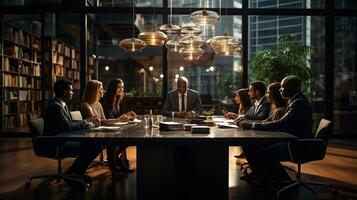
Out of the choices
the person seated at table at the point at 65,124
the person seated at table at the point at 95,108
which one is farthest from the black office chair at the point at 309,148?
the person seated at table at the point at 65,124

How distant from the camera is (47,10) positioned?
7844 millimetres

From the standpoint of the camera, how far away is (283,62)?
748 cm

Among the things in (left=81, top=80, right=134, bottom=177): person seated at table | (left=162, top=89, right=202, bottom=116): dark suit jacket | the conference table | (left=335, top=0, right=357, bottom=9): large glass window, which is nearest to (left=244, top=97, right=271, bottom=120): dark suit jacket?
the conference table

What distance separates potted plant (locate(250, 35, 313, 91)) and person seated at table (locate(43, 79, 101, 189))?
4.47m

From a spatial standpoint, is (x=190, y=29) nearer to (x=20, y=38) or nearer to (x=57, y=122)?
(x=57, y=122)

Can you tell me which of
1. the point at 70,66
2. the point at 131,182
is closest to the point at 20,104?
the point at 70,66

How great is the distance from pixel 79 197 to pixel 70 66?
9104 millimetres

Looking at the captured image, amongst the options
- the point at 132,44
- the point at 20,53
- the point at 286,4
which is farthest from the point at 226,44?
the point at 20,53

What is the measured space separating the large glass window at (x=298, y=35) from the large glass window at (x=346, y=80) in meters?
0.45

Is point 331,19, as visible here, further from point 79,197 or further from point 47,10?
point 79,197

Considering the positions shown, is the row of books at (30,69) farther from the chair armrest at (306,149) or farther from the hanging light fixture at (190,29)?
the chair armrest at (306,149)

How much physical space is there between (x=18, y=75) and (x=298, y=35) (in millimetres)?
7282

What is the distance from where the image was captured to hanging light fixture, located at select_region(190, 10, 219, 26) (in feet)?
14.0

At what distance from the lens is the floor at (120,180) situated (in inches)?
146
